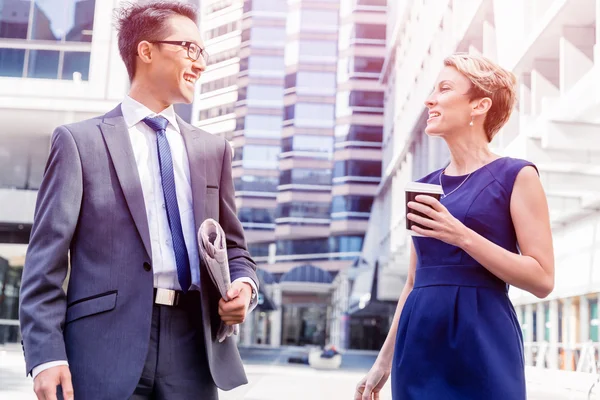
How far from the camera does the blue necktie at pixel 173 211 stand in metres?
1.79

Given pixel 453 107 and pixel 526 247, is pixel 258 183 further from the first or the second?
pixel 526 247

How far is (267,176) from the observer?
49.4m

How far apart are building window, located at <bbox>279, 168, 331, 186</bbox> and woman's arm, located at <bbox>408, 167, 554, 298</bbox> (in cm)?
4798

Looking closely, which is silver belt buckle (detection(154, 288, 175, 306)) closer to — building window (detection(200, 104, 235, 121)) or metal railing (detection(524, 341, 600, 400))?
metal railing (detection(524, 341, 600, 400))

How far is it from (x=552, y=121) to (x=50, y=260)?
834 centimetres

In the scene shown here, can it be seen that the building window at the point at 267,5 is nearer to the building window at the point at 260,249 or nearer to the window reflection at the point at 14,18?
the building window at the point at 260,249

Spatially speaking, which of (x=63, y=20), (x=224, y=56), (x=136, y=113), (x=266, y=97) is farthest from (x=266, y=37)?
(x=136, y=113)

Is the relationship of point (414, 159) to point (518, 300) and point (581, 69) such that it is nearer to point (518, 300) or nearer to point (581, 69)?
point (518, 300)

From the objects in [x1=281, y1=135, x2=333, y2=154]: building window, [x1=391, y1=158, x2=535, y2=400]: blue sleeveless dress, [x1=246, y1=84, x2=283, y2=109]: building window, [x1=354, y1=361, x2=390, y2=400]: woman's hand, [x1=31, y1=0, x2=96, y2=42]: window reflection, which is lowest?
[x1=354, y1=361, x2=390, y2=400]: woman's hand

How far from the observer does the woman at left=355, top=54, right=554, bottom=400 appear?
5.95ft

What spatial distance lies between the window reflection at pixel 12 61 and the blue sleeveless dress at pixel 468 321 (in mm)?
11244

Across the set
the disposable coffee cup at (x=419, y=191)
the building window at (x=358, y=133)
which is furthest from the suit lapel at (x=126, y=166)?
the building window at (x=358, y=133)

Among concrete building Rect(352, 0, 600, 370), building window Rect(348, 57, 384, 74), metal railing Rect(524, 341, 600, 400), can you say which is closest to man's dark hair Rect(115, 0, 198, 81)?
concrete building Rect(352, 0, 600, 370)

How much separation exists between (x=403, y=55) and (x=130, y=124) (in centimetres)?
2680
